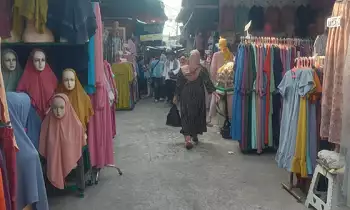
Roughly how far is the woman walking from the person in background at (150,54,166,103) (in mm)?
5158

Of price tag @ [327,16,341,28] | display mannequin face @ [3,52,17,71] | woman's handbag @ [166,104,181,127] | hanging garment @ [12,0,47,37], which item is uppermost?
hanging garment @ [12,0,47,37]

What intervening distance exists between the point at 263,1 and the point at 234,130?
7.83 ft

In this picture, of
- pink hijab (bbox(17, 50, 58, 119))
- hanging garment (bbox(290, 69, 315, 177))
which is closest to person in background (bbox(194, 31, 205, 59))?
hanging garment (bbox(290, 69, 315, 177))

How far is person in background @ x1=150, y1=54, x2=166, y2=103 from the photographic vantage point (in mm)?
11102

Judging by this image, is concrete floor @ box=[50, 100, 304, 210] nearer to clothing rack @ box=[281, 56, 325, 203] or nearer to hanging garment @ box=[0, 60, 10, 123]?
clothing rack @ box=[281, 56, 325, 203]

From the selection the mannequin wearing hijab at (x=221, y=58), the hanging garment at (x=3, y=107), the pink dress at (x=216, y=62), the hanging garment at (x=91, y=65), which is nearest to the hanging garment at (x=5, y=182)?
the hanging garment at (x=3, y=107)

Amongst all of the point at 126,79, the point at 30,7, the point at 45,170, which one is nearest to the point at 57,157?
the point at 45,170

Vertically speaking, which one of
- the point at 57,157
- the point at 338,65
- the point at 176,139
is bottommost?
the point at 176,139

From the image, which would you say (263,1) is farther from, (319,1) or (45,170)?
(45,170)

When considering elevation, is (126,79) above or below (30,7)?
below

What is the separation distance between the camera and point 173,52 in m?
11.3

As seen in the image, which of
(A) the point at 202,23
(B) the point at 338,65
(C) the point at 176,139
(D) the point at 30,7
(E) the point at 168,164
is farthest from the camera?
(A) the point at 202,23

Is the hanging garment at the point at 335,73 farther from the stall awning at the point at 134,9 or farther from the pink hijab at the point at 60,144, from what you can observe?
the stall awning at the point at 134,9

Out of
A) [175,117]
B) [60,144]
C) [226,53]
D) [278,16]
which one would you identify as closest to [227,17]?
[226,53]
